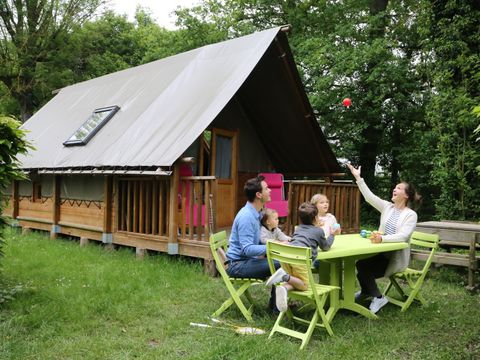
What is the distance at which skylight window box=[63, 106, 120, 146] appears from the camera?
32.9 feet

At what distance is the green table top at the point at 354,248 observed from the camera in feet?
14.5

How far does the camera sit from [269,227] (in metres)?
5.07

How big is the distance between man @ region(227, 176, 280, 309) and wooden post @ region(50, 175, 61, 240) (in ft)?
22.9

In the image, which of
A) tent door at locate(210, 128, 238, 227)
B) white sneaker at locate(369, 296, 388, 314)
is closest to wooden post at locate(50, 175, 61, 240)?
tent door at locate(210, 128, 238, 227)

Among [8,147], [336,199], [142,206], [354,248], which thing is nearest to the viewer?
[354,248]

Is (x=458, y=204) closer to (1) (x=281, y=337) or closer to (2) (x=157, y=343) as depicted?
(1) (x=281, y=337)

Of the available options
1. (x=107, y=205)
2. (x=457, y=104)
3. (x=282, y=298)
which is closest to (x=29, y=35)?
(x=107, y=205)

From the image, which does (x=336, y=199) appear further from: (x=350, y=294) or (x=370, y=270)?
(x=350, y=294)

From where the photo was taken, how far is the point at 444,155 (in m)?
9.45

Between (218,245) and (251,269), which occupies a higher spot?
(218,245)

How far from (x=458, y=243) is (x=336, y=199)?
2.72 m

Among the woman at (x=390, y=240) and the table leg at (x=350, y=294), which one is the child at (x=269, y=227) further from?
the woman at (x=390, y=240)

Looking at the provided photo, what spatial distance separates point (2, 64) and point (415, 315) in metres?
20.4

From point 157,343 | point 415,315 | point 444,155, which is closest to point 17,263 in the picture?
point 157,343
